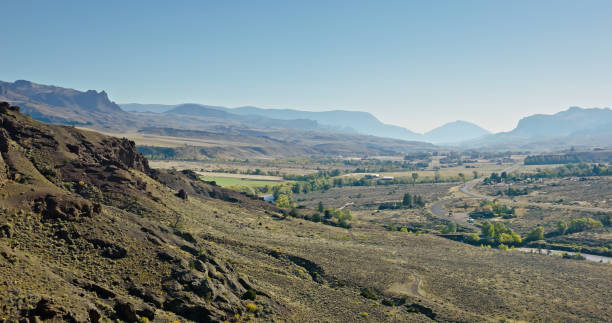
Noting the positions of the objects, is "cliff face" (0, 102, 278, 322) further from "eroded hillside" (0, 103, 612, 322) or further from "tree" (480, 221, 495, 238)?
"tree" (480, 221, 495, 238)

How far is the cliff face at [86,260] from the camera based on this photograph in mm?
30797

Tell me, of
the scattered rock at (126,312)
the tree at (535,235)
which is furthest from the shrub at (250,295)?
the tree at (535,235)

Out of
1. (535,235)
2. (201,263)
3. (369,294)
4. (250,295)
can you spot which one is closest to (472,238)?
(535,235)

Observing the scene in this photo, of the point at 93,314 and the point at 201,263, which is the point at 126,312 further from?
the point at 201,263

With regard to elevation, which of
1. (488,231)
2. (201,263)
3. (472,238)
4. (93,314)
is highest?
(93,314)

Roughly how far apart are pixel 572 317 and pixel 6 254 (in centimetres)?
6889

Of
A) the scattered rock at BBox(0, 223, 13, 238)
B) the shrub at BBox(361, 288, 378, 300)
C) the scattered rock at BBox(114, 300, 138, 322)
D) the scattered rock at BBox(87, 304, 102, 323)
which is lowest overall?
the shrub at BBox(361, 288, 378, 300)

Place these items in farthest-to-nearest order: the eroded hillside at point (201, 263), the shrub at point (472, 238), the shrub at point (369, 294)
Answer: the shrub at point (472, 238), the shrub at point (369, 294), the eroded hillside at point (201, 263)

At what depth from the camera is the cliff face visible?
30.8 metres

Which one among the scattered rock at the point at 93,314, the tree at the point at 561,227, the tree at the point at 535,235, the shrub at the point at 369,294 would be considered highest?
the scattered rock at the point at 93,314

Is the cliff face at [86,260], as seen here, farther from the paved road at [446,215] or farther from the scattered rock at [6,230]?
the paved road at [446,215]

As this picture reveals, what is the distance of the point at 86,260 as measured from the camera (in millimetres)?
38406

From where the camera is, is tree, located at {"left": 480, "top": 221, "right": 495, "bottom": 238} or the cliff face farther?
tree, located at {"left": 480, "top": 221, "right": 495, "bottom": 238}

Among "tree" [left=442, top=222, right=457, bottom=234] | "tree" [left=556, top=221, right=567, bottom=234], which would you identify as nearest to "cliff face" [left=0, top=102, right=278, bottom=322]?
"tree" [left=442, top=222, right=457, bottom=234]
